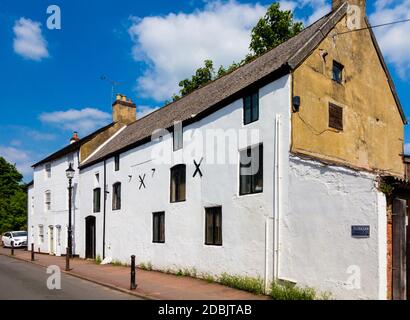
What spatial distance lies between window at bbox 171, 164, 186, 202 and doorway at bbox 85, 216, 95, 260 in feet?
31.6

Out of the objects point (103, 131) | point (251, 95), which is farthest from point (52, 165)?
point (251, 95)

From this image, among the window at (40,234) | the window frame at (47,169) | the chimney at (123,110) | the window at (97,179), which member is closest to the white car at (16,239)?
the window at (40,234)

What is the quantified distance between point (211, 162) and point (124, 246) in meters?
8.54

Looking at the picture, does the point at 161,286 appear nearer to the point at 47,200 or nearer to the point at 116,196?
the point at 116,196

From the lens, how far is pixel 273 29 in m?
28.7

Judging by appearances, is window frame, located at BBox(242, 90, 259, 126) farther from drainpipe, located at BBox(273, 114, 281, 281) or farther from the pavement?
the pavement

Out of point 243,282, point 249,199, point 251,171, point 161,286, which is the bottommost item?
point 161,286

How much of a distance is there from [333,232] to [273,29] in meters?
21.5

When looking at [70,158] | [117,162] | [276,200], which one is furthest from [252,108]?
[70,158]

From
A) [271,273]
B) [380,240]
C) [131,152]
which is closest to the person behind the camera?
[380,240]

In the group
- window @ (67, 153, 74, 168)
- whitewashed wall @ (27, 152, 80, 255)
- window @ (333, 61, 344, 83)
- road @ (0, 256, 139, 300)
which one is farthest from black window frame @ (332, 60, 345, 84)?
window @ (67, 153, 74, 168)

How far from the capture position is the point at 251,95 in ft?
45.0

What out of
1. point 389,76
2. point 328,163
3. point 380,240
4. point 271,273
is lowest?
point 271,273

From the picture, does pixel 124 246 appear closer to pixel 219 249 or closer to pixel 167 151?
pixel 167 151
